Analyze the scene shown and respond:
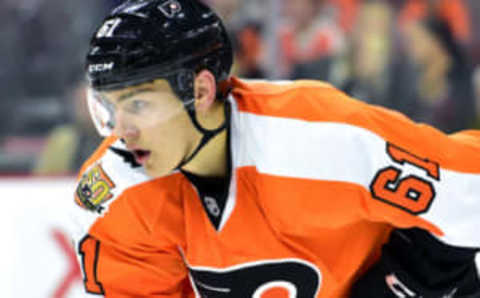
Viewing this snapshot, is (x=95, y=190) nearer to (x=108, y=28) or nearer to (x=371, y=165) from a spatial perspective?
Answer: (x=108, y=28)

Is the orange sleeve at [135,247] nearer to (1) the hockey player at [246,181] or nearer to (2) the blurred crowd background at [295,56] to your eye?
(1) the hockey player at [246,181]

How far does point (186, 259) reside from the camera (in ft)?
5.25

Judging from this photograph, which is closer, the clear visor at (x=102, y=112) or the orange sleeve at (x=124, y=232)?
the clear visor at (x=102, y=112)

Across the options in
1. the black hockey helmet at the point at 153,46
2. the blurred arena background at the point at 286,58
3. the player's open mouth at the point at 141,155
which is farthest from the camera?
the blurred arena background at the point at 286,58

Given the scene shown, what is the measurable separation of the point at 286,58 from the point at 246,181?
2.20 m

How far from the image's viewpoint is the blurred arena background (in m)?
3.47

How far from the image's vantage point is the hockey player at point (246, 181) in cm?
141

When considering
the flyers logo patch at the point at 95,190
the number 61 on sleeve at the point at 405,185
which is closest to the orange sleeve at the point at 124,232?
the flyers logo patch at the point at 95,190

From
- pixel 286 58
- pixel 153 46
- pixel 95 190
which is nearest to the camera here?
pixel 153 46

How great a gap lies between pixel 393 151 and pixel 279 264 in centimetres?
34

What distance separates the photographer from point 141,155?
1.48m

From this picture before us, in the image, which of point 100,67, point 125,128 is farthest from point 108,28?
point 125,128

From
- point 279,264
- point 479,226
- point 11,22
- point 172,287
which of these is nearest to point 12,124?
point 11,22

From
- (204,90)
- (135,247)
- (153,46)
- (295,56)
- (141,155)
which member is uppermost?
(153,46)
